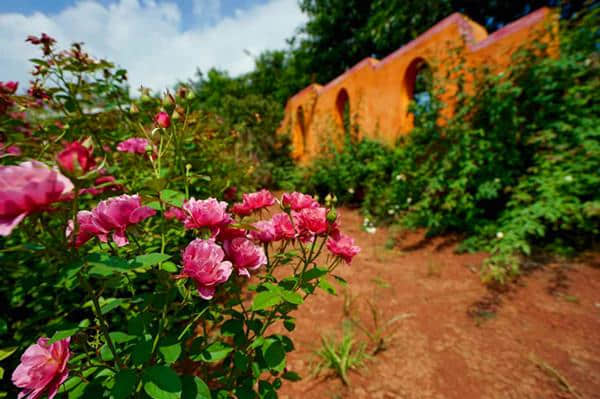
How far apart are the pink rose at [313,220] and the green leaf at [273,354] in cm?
31

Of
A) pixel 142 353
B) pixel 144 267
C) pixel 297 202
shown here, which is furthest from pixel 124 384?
pixel 297 202

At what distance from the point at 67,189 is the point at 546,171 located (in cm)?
341

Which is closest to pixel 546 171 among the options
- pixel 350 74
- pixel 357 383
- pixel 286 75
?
pixel 357 383

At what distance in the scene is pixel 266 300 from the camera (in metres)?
0.59

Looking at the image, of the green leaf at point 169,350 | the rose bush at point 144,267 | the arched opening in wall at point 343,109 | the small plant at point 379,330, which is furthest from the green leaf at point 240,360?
the arched opening in wall at point 343,109

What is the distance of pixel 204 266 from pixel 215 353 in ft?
0.95

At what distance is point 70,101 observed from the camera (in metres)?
1.21

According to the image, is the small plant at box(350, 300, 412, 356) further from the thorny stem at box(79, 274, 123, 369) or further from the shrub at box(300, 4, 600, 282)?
the thorny stem at box(79, 274, 123, 369)

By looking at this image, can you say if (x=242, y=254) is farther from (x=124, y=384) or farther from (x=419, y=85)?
(x=419, y=85)

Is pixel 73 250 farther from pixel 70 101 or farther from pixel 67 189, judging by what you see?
pixel 70 101

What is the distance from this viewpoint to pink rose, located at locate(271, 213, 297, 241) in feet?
2.42

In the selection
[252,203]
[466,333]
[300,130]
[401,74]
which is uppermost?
[401,74]

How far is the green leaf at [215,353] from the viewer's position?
0.66m

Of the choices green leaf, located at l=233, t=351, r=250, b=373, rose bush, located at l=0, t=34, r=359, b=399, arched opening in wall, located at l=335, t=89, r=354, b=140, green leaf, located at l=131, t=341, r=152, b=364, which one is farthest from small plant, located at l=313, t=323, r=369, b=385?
arched opening in wall, located at l=335, t=89, r=354, b=140
